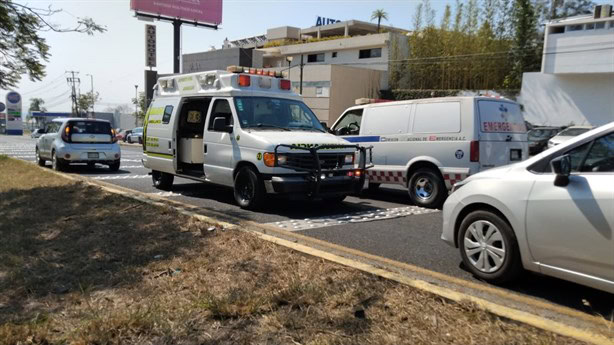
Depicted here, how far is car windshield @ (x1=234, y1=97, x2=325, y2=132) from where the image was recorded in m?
8.14

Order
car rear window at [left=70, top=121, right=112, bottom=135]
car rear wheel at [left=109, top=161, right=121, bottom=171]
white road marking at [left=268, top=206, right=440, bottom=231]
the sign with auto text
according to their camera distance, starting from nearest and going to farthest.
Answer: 1. white road marking at [left=268, top=206, right=440, bottom=231]
2. car rear window at [left=70, top=121, right=112, bottom=135]
3. car rear wheel at [left=109, top=161, right=121, bottom=171]
4. the sign with auto text

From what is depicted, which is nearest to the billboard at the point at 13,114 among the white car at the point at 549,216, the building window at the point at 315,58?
the building window at the point at 315,58

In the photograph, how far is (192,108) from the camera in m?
9.90

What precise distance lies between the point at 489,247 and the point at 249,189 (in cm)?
430

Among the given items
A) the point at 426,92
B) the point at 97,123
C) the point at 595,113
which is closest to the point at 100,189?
the point at 97,123

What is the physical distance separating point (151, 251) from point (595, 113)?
2671 cm

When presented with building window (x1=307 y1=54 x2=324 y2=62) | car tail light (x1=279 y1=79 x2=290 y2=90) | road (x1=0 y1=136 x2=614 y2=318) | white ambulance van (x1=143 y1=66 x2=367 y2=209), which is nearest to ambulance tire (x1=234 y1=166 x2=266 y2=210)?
white ambulance van (x1=143 y1=66 x2=367 y2=209)

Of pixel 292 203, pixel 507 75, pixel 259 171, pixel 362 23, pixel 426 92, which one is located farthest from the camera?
pixel 362 23

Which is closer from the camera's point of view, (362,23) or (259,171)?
(259,171)

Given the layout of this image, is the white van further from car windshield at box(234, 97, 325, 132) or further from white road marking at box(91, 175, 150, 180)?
white road marking at box(91, 175, 150, 180)

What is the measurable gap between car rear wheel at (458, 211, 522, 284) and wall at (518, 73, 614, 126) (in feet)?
80.5

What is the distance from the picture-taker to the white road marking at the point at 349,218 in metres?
6.83

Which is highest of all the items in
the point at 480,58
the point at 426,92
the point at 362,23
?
the point at 362,23

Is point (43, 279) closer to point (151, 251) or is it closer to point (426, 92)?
point (151, 251)
